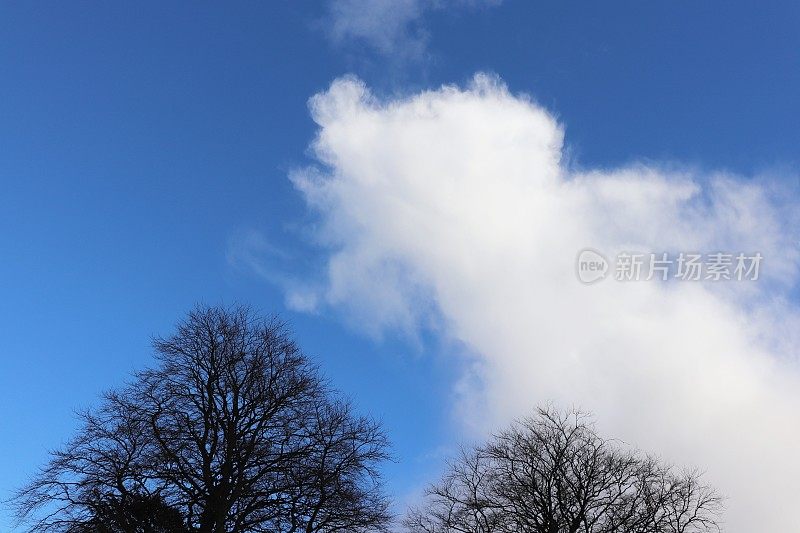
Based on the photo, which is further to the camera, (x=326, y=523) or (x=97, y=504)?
(x=326, y=523)

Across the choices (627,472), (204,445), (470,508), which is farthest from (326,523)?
(627,472)

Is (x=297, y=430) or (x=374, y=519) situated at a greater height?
(x=297, y=430)

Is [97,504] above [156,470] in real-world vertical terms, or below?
below

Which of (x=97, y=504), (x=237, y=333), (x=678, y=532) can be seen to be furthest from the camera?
(x=678, y=532)

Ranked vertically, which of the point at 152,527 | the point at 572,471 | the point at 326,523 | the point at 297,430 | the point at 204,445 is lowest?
the point at 152,527

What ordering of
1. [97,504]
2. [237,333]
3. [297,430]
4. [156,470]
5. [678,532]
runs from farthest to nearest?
[678,532]
[237,333]
[297,430]
[156,470]
[97,504]

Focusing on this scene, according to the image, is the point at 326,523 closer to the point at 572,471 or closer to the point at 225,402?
the point at 225,402

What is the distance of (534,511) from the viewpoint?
3297 centimetres

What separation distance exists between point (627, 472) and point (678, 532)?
3789mm

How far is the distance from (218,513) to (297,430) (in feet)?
15.5

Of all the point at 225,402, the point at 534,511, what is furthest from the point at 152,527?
the point at 534,511

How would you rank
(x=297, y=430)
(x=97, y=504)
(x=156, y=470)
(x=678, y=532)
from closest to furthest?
(x=97, y=504), (x=156, y=470), (x=297, y=430), (x=678, y=532)

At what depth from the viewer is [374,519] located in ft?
85.0

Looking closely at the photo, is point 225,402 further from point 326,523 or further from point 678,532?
point 678,532
